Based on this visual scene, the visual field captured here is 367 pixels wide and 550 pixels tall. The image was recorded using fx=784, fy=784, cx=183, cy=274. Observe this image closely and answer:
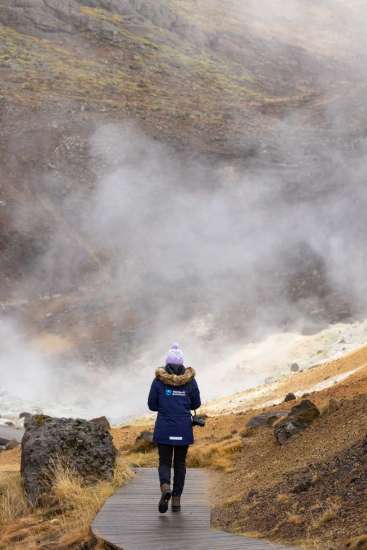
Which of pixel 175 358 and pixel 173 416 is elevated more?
pixel 175 358

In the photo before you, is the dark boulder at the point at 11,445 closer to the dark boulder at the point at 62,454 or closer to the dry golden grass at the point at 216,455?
the dry golden grass at the point at 216,455

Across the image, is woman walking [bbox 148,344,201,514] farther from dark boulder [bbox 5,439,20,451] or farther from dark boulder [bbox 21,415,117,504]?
dark boulder [bbox 5,439,20,451]

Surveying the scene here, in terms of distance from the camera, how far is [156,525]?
7.10 m

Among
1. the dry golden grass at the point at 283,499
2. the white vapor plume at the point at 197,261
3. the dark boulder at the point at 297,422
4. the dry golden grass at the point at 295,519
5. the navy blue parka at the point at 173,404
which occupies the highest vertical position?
the navy blue parka at the point at 173,404

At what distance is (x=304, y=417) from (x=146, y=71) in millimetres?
40335

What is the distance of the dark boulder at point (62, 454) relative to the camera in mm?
9367

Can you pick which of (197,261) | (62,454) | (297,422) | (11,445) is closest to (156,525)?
(62,454)

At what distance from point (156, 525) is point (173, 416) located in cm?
99

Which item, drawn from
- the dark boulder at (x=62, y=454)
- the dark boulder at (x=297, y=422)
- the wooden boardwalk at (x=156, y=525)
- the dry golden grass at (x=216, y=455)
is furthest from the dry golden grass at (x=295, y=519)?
the dry golden grass at (x=216, y=455)

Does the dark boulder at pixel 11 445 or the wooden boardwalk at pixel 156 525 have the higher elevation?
the wooden boardwalk at pixel 156 525

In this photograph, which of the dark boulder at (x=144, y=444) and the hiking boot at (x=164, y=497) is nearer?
the hiking boot at (x=164, y=497)

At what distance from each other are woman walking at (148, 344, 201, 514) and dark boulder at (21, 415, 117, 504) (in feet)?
7.18

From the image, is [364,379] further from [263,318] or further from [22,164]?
A: [22,164]

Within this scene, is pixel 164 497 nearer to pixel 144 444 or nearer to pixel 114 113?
pixel 144 444
